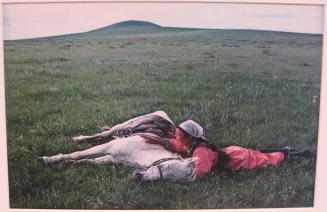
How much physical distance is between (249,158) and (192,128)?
59cm

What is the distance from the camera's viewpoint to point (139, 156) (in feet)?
13.5

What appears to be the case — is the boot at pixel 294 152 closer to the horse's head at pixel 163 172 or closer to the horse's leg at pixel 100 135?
the horse's head at pixel 163 172

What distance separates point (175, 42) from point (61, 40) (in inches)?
40.8

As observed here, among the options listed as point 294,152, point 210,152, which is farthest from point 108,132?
point 294,152

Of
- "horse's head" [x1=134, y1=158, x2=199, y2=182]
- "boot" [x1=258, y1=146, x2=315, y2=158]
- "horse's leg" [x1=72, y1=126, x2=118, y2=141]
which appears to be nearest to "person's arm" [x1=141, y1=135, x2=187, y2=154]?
"horse's head" [x1=134, y1=158, x2=199, y2=182]

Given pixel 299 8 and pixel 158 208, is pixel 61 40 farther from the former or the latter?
pixel 299 8

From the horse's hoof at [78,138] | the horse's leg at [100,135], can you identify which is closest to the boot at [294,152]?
the horse's leg at [100,135]

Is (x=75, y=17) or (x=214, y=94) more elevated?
(x=75, y=17)

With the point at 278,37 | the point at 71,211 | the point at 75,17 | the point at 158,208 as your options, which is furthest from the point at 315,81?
the point at 71,211

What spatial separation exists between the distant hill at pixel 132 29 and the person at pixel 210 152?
87 cm

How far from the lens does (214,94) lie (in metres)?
4.23

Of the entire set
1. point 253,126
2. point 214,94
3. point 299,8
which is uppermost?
point 299,8

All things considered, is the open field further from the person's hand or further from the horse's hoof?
the person's hand

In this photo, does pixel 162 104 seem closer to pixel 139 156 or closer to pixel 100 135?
pixel 139 156
